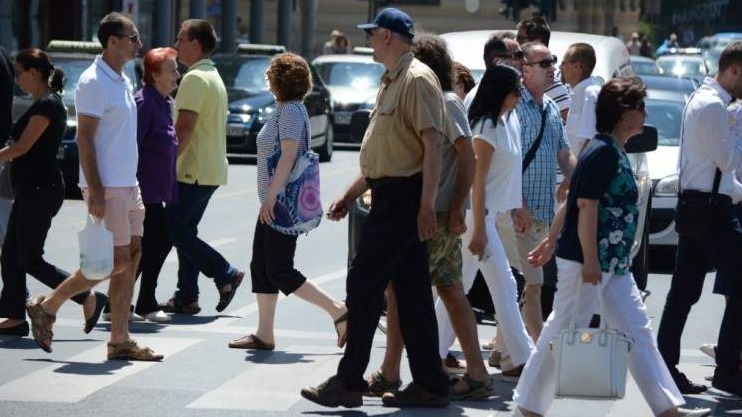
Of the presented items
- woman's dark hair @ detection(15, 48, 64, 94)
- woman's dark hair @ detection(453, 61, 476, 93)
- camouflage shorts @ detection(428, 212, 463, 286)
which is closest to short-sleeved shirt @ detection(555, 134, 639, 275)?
camouflage shorts @ detection(428, 212, 463, 286)

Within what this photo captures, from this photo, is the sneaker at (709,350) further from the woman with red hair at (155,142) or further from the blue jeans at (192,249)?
the woman with red hair at (155,142)

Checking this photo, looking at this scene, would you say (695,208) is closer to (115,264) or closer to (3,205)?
(115,264)

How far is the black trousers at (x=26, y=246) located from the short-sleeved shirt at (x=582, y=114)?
128 inches

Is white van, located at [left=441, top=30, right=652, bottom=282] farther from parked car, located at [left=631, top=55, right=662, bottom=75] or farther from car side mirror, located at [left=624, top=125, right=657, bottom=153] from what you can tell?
parked car, located at [left=631, top=55, right=662, bottom=75]

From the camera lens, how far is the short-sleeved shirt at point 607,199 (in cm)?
777

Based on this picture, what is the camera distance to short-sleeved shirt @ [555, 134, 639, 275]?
25.5 ft

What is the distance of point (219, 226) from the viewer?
17.8 metres

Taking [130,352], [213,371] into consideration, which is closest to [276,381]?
[213,371]

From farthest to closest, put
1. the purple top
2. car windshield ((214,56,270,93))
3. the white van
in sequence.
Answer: car windshield ((214,56,270,93)) → the white van → the purple top

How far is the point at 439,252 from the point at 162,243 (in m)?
3.38

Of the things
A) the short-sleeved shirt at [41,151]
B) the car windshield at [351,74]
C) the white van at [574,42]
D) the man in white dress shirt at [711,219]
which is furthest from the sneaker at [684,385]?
the car windshield at [351,74]

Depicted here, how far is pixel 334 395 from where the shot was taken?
842 cm

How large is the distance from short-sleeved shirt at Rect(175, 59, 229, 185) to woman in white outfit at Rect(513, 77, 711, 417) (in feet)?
13.9

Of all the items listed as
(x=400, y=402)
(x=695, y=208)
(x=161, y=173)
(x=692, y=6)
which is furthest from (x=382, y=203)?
(x=692, y=6)
